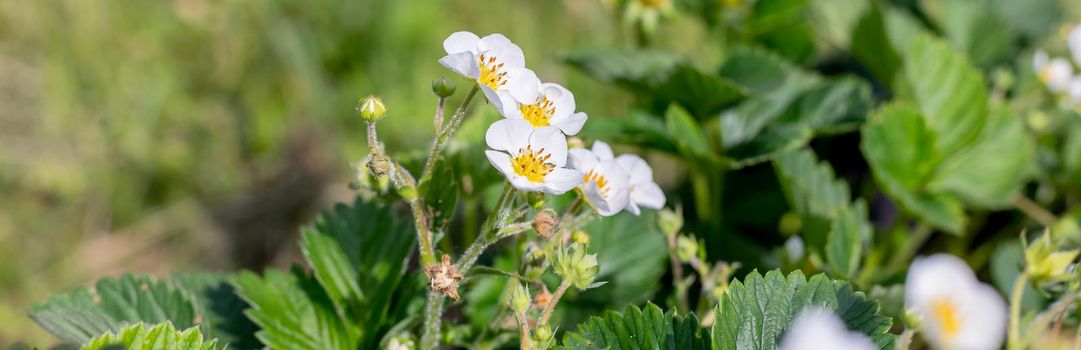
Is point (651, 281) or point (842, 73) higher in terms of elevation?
point (842, 73)

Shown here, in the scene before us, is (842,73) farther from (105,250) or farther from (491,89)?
(105,250)

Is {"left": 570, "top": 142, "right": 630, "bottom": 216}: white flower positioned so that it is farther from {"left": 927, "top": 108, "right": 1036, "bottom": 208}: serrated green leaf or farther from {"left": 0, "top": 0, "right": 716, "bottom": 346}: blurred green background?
{"left": 0, "top": 0, "right": 716, "bottom": 346}: blurred green background

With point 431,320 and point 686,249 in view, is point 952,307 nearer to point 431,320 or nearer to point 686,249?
point 686,249

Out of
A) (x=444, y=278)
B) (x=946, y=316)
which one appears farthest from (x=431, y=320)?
(x=946, y=316)

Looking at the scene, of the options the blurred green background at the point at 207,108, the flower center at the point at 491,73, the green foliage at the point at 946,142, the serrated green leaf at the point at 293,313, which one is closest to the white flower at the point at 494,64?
the flower center at the point at 491,73

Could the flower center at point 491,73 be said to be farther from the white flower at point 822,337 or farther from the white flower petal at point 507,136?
the white flower at point 822,337

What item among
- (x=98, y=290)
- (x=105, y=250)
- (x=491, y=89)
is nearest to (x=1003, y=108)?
(x=491, y=89)

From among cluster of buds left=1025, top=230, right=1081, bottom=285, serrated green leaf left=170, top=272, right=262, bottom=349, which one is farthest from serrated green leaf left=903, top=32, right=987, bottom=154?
serrated green leaf left=170, top=272, right=262, bottom=349
